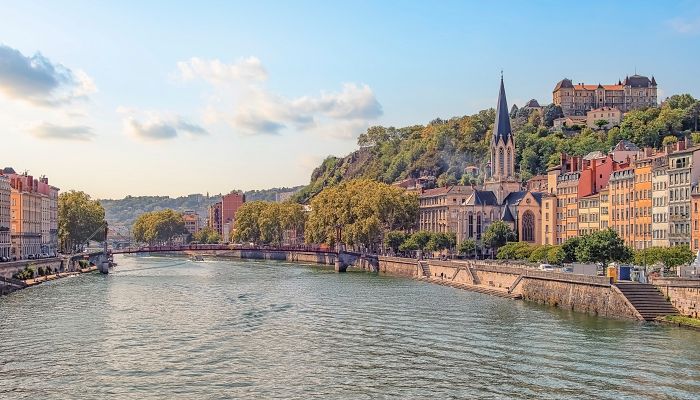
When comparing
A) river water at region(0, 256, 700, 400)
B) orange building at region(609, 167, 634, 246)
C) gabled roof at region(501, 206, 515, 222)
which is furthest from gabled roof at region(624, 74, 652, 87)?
river water at region(0, 256, 700, 400)

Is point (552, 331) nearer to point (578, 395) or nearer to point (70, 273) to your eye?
point (578, 395)

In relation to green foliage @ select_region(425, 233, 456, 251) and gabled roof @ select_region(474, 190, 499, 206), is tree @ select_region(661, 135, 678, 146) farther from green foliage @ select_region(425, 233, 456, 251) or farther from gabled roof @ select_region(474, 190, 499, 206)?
green foliage @ select_region(425, 233, 456, 251)

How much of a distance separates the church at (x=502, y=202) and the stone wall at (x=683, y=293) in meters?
64.2

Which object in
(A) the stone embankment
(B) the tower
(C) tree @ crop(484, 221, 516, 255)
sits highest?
(B) the tower

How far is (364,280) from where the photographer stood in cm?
9681

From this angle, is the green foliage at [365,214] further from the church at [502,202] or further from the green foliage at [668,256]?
the green foliage at [668,256]

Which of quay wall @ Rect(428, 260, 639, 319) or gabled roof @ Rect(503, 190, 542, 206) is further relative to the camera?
gabled roof @ Rect(503, 190, 542, 206)

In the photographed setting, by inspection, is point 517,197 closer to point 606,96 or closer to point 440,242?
point 440,242

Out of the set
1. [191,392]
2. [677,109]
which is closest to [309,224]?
[677,109]

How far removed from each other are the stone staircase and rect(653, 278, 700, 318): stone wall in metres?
0.33

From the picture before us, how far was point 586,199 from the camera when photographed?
335 ft

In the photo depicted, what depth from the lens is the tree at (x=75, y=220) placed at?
475 feet

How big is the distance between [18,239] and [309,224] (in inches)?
2028

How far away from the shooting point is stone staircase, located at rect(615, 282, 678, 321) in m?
53.0
